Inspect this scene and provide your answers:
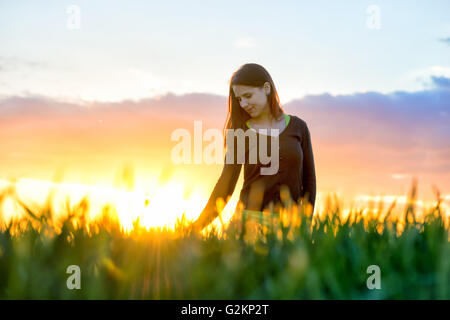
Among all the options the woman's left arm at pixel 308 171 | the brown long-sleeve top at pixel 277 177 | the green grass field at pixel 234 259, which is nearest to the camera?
the green grass field at pixel 234 259

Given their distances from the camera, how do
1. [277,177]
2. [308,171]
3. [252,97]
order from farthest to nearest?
1. [308,171]
2. [252,97]
3. [277,177]

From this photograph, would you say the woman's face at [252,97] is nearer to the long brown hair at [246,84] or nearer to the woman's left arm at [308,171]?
the long brown hair at [246,84]

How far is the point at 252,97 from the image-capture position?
424 cm

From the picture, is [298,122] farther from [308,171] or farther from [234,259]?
[234,259]

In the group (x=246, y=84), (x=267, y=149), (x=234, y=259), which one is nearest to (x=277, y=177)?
(x=267, y=149)

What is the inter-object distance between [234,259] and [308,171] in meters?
2.43

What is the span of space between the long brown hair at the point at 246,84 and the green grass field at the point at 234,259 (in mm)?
1859

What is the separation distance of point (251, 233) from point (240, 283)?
24.3 inches

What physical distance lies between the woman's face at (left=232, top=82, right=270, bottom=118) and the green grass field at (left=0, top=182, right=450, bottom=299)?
176 centimetres

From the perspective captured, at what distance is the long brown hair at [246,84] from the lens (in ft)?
13.9

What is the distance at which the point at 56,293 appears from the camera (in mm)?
1961

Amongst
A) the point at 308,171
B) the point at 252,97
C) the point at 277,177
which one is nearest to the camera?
the point at 277,177

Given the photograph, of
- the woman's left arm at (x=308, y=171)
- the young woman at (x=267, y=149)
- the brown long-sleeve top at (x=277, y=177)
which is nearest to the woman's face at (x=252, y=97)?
the young woman at (x=267, y=149)

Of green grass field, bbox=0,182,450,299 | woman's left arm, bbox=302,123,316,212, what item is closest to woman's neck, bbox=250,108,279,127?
woman's left arm, bbox=302,123,316,212
